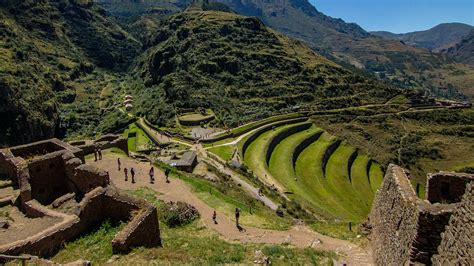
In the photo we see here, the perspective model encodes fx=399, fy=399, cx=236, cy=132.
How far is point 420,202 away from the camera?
448 inches

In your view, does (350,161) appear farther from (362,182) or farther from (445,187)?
(445,187)

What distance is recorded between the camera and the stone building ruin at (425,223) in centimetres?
830

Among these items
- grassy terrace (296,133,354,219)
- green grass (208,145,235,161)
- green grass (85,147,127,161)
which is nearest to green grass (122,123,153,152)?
green grass (208,145,235,161)

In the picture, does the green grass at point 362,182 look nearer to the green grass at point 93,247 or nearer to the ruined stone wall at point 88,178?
the ruined stone wall at point 88,178

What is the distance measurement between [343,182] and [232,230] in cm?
5123

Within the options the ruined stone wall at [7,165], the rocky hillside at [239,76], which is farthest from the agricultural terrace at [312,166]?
the ruined stone wall at [7,165]

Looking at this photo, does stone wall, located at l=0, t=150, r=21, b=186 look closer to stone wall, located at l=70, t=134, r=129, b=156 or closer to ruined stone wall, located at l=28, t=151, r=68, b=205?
ruined stone wall, located at l=28, t=151, r=68, b=205

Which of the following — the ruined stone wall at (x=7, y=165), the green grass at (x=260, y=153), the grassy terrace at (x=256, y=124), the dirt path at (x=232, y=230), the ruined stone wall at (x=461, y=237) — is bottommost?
the green grass at (x=260, y=153)

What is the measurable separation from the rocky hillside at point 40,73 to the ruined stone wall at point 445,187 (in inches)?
3724

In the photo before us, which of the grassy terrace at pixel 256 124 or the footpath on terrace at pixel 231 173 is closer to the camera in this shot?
the footpath on terrace at pixel 231 173

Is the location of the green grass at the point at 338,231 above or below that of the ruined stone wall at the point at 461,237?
below

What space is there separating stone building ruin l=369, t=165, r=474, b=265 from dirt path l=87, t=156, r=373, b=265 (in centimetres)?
183

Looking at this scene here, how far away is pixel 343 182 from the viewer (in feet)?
233

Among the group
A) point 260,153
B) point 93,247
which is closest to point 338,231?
point 93,247
